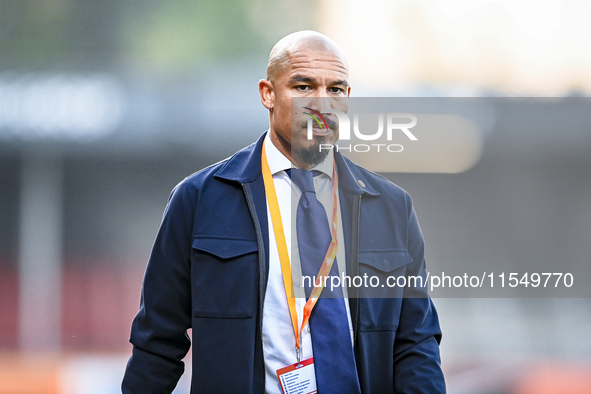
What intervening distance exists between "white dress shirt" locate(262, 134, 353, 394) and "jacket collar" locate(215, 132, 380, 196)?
49 millimetres

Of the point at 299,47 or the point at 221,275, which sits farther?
the point at 299,47

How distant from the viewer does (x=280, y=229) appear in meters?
1.58

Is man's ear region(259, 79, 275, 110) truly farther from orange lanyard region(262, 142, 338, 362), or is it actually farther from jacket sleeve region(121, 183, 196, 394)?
jacket sleeve region(121, 183, 196, 394)

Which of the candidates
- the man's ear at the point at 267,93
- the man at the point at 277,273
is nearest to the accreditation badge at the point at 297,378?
the man at the point at 277,273

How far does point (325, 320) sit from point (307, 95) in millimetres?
687

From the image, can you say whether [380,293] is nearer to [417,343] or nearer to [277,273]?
[417,343]

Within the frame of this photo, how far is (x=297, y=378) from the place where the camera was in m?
1.44

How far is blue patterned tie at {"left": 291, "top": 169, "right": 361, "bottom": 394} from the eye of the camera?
1.46 meters

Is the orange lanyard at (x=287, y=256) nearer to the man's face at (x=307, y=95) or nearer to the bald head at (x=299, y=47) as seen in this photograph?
the man's face at (x=307, y=95)

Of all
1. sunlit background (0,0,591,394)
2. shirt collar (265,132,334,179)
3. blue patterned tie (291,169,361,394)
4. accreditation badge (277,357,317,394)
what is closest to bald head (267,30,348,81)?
shirt collar (265,132,334,179)

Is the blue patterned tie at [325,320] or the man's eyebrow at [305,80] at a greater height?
the man's eyebrow at [305,80]

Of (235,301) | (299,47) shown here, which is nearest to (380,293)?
(235,301)

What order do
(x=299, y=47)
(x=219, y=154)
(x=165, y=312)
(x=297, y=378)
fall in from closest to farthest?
(x=297, y=378)
(x=165, y=312)
(x=299, y=47)
(x=219, y=154)

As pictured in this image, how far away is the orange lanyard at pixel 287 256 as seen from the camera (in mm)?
1480
